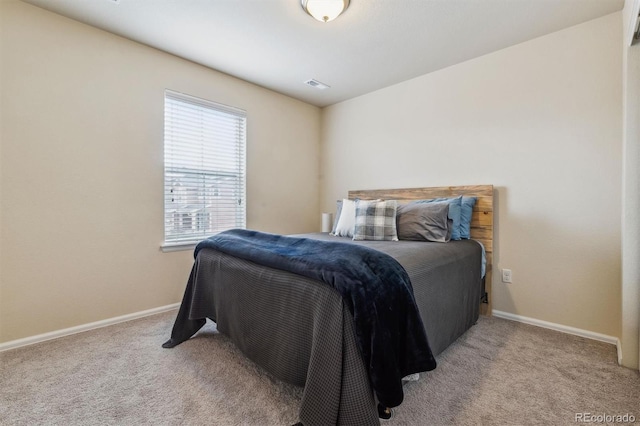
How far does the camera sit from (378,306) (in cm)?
115

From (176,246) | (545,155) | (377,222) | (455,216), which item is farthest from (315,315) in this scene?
(545,155)

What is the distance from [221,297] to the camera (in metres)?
1.87

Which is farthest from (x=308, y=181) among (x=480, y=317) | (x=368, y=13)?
(x=480, y=317)

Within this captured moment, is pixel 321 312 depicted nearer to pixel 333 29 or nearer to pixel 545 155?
pixel 333 29

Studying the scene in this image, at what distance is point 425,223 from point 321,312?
59.8 inches

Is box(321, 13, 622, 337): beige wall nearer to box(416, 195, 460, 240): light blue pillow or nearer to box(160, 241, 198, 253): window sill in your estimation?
box(416, 195, 460, 240): light blue pillow

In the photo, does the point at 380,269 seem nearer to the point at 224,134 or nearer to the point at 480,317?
the point at 480,317

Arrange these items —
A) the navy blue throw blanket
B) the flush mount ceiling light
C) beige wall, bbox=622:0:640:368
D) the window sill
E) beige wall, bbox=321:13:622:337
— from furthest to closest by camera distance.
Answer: the window sill, beige wall, bbox=321:13:622:337, the flush mount ceiling light, beige wall, bbox=622:0:640:368, the navy blue throw blanket

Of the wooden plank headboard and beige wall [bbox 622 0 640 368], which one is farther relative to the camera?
the wooden plank headboard

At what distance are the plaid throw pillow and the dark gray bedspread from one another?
51cm

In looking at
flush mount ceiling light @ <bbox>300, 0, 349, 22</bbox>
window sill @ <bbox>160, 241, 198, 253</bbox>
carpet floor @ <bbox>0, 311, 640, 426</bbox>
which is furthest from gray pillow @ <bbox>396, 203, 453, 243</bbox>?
window sill @ <bbox>160, 241, 198, 253</bbox>

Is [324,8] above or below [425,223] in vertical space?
above

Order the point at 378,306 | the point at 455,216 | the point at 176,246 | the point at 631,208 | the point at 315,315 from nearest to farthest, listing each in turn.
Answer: the point at 378,306, the point at 315,315, the point at 631,208, the point at 455,216, the point at 176,246

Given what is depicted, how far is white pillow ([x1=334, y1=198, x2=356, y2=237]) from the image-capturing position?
2.76 m
